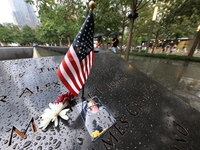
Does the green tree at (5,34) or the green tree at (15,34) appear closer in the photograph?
the green tree at (5,34)

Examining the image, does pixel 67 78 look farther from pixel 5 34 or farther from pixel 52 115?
pixel 5 34

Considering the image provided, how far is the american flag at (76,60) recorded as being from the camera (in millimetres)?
1050

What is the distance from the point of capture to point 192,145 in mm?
960

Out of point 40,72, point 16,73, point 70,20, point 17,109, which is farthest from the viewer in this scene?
point 70,20

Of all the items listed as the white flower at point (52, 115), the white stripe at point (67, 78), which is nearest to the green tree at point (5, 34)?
the white stripe at point (67, 78)

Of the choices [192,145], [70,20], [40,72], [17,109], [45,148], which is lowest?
[192,145]

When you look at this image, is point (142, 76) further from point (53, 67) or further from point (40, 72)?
point (40, 72)

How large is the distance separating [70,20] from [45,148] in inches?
461

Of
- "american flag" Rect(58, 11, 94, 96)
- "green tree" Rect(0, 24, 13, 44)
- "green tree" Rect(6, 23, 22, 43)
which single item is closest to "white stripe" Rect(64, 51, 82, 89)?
"american flag" Rect(58, 11, 94, 96)

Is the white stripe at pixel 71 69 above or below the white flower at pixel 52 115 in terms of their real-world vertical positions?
above

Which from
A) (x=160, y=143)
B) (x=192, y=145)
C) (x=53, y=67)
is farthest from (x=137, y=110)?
(x=53, y=67)

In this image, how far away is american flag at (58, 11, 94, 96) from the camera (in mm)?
1050

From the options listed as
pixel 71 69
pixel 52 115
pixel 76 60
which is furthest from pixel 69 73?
pixel 52 115

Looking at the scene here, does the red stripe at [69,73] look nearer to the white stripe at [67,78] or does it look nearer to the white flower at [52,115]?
the white stripe at [67,78]
